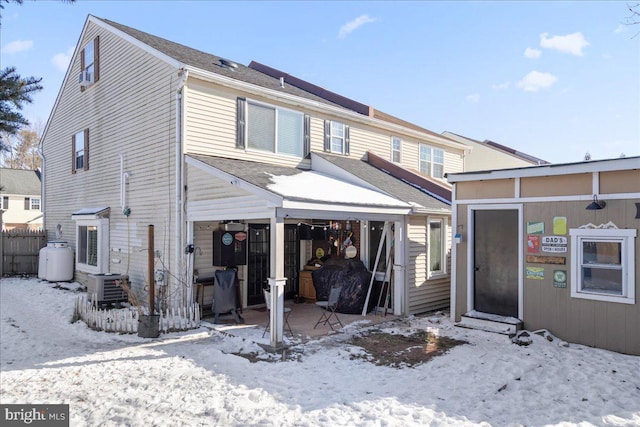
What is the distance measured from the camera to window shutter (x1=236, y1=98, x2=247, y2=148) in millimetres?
10609

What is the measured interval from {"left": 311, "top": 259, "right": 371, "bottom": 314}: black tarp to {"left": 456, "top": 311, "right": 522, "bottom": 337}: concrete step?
7.74 ft

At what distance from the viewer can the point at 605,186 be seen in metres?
7.36

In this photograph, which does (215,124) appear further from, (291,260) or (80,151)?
(80,151)

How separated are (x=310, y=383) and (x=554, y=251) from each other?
5237mm

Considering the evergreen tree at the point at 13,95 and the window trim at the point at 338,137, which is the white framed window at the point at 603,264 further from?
the evergreen tree at the point at 13,95

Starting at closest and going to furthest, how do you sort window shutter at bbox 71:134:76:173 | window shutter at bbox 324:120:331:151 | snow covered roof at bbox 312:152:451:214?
snow covered roof at bbox 312:152:451:214 → window shutter at bbox 324:120:331:151 → window shutter at bbox 71:134:76:173

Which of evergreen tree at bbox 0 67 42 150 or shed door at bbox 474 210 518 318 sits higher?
evergreen tree at bbox 0 67 42 150

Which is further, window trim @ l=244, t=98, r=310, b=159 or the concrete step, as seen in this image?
window trim @ l=244, t=98, r=310, b=159

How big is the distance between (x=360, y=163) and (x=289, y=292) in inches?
179

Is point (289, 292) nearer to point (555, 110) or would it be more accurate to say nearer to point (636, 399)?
point (636, 399)

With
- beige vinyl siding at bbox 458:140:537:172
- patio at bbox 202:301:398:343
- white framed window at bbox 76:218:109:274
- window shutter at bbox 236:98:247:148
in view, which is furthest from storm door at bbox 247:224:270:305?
beige vinyl siding at bbox 458:140:537:172

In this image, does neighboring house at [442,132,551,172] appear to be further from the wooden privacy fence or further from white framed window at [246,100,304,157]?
the wooden privacy fence

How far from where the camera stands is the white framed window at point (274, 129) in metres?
11.0

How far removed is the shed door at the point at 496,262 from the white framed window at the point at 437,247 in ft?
6.26
